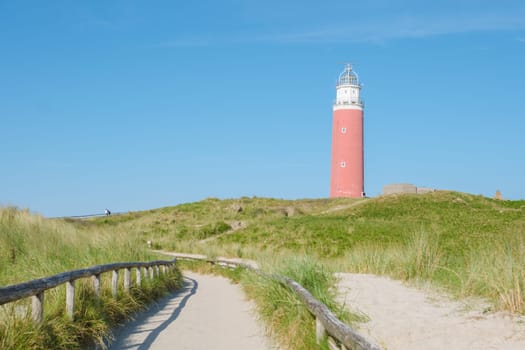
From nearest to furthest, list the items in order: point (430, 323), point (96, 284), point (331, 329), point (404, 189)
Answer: point (331, 329)
point (430, 323)
point (96, 284)
point (404, 189)

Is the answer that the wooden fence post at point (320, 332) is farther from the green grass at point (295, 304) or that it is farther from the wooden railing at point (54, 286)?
the wooden railing at point (54, 286)

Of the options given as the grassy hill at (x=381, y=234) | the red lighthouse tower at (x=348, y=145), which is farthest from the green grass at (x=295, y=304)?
the red lighthouse tower at (x=348, y=145)

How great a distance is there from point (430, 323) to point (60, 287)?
17.3 ft

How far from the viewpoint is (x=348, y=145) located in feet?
208

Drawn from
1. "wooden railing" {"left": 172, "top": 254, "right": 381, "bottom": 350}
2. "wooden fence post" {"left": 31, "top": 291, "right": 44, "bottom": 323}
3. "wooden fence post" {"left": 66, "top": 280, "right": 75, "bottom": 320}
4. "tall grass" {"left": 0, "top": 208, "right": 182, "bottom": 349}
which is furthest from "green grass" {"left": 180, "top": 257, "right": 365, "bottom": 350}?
"wooden fence post" {"left": 31, "top": 291, "right": 44, "bottom": 323}

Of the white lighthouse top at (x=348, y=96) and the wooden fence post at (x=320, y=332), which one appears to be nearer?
the wooden fence post at (x=320, y=332)

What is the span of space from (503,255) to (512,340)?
388cm

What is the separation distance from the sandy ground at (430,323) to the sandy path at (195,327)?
1.75 m

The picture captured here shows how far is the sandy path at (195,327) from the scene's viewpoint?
916cm

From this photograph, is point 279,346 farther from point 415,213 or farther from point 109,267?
point 415,213

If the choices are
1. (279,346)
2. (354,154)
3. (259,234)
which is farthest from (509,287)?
(354,154)

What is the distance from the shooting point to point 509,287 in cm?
925

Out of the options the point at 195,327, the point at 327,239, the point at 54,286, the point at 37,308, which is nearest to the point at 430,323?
the point at 195,327

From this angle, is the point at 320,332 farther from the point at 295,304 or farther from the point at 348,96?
the point at 348,96
